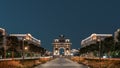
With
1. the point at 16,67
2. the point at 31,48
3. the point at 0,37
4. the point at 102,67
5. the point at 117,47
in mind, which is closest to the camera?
the point at 16,67

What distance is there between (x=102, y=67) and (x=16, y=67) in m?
11.2

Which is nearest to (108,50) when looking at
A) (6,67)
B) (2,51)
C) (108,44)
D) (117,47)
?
(108,44)

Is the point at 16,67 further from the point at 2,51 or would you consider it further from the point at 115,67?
the point at 2,51

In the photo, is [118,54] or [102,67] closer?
[102,67]

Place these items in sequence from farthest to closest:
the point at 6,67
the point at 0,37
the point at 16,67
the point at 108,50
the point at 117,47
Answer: the point at 108,50
the point at 117,47
the point at 0,37
the point at 16,67
the point at 6,67

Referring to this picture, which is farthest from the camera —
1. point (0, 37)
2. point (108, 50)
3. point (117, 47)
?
point (108, 50)

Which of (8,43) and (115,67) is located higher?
(8,43)

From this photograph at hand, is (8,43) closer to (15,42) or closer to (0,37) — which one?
(15,42)

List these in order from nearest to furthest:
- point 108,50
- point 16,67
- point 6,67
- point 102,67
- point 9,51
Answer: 1. point 6,67
2. point 16,67
3. point 102,67
4. point 9,51
5. point 108,50

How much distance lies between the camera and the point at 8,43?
5049 inches

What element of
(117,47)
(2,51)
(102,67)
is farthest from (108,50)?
(102,67)

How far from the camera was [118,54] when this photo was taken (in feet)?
357

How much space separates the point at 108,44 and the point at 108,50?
167 inches

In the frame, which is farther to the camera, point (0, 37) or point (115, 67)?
point (0, 37)
